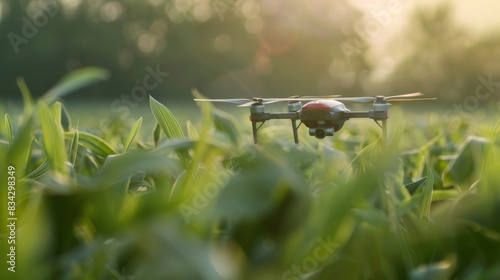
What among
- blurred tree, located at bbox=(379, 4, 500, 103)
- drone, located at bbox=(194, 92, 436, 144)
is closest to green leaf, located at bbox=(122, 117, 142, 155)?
drone, located at bbox=(194, 92, 436, 144)

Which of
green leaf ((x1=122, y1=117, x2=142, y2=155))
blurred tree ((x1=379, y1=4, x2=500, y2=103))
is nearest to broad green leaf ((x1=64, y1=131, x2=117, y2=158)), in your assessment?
green leaf ((x1=122, y1=117, x2=142, y2=155))

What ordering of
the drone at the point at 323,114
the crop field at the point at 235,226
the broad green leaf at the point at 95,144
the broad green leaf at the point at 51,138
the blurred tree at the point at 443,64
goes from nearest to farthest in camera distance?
1. the crop field at the point at 235,226
2. the broad green leaf at the point at 51,138
3. the broad green leaf at the point at 95,144
4. the drone at the point at 323,114
5. the blurred tree at the point at 443,64

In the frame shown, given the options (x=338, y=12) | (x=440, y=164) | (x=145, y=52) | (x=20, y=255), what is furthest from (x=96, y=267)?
(x=145, y=52)

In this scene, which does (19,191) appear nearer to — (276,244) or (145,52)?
(276,244)

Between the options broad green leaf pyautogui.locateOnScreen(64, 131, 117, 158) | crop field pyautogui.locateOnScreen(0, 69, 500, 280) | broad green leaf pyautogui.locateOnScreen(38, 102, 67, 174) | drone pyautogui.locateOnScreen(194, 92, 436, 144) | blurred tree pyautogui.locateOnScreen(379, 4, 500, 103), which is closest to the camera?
crop field pyautogui.locateOnScreen(0, 69, 500, 280)

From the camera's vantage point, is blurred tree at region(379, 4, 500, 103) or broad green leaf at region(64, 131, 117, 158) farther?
blurred tree at region(379, 4, 500, 103)

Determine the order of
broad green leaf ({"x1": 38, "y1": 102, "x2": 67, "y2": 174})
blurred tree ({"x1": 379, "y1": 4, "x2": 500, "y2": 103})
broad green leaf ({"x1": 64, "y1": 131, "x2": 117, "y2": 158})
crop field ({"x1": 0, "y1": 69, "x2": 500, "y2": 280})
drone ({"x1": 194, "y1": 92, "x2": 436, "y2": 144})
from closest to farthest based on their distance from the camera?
crop field ({"x1": 0, "y1": 69, "x2": 500, "y2": 280})
broad green leaf ({"x1": 38, "y1": 102, "x2": 67, "y2": 174})
broad green leaf ({"x1": 64, "y1": 131, "x2": 117, "y2": 158})
drone ({"x1": 194, "y1": 92, "x2": 436, "y2": 144})
blurred tree ({"x1": 379, "y1": 4, "x2": 500, "y2": 103})

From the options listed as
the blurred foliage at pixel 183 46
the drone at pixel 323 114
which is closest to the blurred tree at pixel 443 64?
the blurred foliage at pixel 183 46

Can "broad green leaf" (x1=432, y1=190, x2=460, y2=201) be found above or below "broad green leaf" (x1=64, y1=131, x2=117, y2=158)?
below

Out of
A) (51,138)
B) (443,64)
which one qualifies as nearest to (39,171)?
(51,138)

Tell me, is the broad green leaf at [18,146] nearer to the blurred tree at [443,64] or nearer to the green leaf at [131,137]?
the green leaf at [131,137]

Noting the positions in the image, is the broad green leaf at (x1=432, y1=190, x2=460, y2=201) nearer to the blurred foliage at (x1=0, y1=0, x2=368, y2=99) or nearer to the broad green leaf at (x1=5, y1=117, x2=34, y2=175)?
the broad green leaf at (x1=5, y1=117, x2=34, y2=175)
